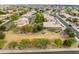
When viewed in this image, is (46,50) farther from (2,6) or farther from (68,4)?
(2,6)

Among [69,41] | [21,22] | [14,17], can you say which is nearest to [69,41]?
[69,41]

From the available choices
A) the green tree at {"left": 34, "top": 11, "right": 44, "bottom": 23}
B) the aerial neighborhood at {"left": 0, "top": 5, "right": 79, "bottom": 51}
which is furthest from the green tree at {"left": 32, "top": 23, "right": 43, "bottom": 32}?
the green tree at {"left": 34, "top": 11, "right": 44, "bottom": 23}

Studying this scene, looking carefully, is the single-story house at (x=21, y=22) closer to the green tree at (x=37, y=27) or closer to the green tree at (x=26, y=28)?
the green tree at (x=26, y=28)

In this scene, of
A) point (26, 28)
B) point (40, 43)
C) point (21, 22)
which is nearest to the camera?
point (40, 43)

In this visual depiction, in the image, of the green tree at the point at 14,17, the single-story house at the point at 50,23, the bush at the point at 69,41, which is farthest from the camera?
the green tree at the point at 14,17

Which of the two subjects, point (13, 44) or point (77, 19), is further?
point (77, 19)

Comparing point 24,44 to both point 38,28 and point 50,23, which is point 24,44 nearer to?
point 38,28

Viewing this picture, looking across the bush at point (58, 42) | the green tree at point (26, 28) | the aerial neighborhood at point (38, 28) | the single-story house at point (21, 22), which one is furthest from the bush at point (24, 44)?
the bush at point (58, 42)
